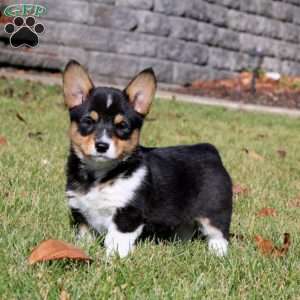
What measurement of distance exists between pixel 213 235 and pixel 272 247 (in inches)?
15.3

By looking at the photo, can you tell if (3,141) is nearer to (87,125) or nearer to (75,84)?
(75,84)

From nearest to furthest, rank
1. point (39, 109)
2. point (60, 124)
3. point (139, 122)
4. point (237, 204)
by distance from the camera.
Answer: point (139, 122) < point (237, 204) < point (60, 124) < point (39, 109)

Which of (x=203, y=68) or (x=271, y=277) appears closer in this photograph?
(x=271, y=277)

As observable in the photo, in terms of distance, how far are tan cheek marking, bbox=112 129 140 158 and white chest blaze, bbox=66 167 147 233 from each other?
16 centimetres

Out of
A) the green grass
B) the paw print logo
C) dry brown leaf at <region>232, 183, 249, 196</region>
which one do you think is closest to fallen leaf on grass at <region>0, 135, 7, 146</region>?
the green grass

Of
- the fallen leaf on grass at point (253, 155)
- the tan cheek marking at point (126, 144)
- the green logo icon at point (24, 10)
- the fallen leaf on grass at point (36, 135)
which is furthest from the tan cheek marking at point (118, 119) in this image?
the green logo icon at point (24, 10)

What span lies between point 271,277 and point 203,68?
14115 mm

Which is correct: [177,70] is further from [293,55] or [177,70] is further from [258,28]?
[293,55]

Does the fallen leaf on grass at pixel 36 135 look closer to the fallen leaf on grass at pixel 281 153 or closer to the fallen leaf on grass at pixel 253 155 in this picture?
the fallen leaf on grass at pixel 253 155

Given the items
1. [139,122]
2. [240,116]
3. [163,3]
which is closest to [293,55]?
[163,3]

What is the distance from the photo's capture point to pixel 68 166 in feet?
14.1

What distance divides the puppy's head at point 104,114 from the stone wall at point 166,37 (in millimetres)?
10313

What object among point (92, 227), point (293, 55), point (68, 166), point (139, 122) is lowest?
point (293, 55)

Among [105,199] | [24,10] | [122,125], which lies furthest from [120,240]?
[24,10]
